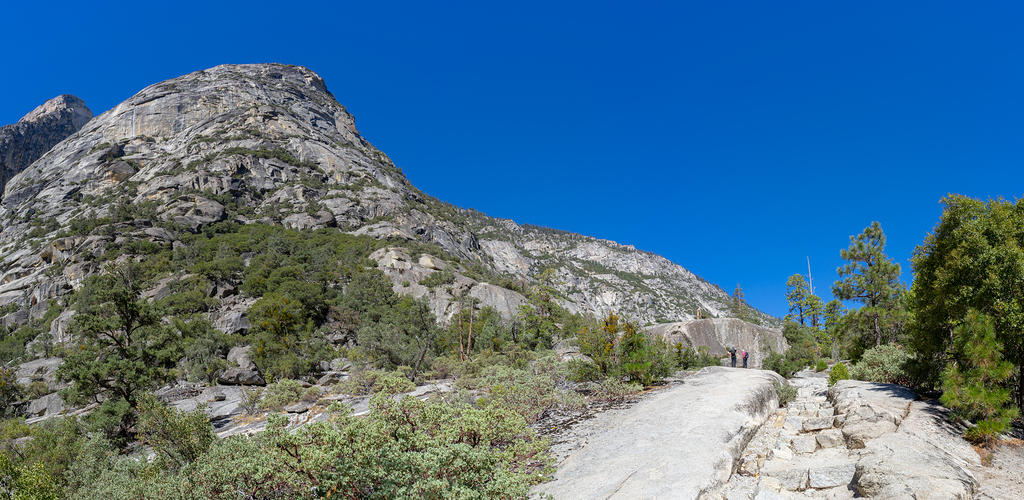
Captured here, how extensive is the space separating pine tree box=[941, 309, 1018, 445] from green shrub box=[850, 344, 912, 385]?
4305mm

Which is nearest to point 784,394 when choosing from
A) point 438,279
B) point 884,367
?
point 884,367

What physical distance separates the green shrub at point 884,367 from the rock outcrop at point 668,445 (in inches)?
185

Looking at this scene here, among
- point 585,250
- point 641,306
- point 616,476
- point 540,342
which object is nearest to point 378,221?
point 540,342

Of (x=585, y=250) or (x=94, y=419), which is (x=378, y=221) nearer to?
(x=94, y=419)

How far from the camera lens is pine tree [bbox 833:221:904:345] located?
76.2 ft

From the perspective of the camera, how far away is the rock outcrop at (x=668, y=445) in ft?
22.3

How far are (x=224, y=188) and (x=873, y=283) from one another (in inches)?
3373

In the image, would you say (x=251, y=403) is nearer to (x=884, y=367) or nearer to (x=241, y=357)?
(x=241, y=357)

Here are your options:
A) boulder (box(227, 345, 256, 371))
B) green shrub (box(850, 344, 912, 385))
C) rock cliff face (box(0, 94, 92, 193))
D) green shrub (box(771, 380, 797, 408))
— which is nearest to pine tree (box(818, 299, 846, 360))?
green shrub (box(850, 344, 912, 385))

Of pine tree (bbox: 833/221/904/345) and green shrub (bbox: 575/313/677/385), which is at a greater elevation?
pine tree (bbox: 833/221/904/345)

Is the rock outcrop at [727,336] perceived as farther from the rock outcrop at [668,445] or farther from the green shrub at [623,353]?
the rock outcrop at [668,445]

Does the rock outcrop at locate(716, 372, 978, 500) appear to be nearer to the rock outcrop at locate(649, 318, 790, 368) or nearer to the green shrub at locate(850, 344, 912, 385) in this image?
the green shrub at locate(850, 344, 912, 385)

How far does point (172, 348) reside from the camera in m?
19.8

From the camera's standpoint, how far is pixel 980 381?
891cm
